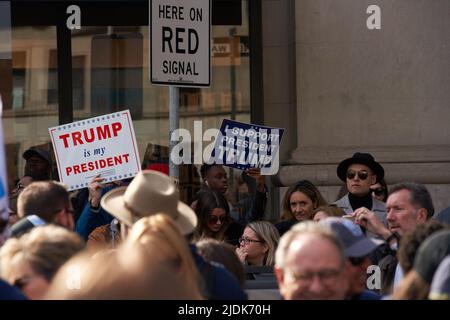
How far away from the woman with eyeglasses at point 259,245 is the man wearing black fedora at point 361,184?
82 cm

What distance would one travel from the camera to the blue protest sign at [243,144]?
1080cm

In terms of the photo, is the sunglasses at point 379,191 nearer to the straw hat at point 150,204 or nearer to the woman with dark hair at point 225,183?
the woman with dark hair at point 225,183

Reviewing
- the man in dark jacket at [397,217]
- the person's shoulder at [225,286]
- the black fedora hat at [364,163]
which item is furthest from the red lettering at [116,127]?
the person's shoulder at [225,286]

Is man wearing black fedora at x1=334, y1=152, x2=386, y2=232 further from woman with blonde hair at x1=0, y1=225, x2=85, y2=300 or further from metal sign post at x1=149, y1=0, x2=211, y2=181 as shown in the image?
woman with blonde hair at x1=0, y1=225, x2=85, y2=300

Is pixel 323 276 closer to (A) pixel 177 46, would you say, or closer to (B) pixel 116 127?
(A) pixel 177 46

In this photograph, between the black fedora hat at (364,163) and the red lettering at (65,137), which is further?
the black fedora hat at (364,163)

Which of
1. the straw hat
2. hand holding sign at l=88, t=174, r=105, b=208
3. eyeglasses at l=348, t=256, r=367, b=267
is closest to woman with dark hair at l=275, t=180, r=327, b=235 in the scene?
hand holding sign at l=88, t=174, r=105, b=208

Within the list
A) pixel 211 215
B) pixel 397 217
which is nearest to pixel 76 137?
pixel 211 215

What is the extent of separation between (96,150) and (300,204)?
1625 millimetres

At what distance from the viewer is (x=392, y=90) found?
40.9 ft

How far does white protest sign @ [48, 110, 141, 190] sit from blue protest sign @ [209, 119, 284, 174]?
137 cm

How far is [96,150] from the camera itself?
31.5 ft

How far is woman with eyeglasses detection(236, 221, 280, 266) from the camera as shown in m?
8.95

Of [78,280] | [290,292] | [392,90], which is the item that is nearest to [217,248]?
[290,292]
